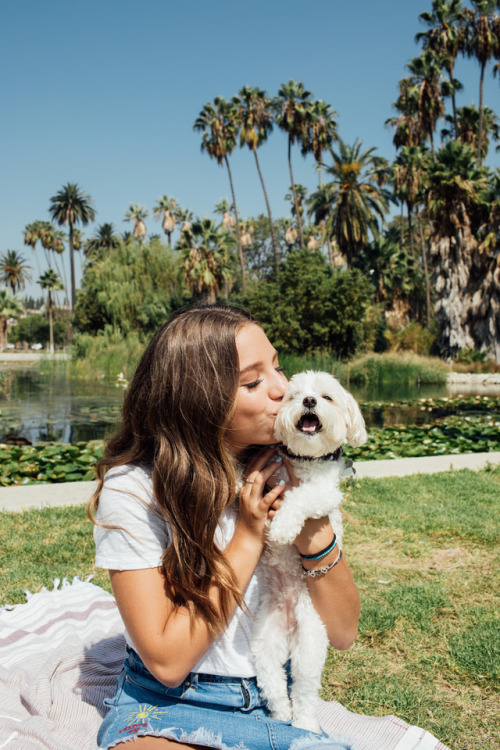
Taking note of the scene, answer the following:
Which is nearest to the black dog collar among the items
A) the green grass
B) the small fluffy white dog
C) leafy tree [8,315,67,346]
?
the small fluffy white dog

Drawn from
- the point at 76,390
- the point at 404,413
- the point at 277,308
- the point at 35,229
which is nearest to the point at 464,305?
the point at 277,308

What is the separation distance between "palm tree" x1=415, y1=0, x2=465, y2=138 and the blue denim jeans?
138 feet

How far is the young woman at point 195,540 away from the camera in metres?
1.69

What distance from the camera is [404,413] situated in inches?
636

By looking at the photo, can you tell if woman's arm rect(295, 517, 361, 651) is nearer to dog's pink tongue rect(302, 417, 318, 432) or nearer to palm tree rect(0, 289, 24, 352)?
dog's pink tongue rect(302, 417, 318, 432)

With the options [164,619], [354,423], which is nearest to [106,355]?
[354,423]

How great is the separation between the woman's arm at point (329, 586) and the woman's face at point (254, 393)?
341 mm

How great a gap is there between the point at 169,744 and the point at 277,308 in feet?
93.9

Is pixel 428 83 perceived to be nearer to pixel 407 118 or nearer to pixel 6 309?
pixel 407 118

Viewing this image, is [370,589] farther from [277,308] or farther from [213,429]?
[277,308]

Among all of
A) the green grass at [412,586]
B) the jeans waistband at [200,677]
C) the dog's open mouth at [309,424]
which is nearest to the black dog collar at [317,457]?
the dog's open mouth at [309,424]

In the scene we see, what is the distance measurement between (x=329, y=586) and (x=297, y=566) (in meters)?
0.12

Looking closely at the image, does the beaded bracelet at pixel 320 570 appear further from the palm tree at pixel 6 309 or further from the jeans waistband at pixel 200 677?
the palm tree at pixel 6 309

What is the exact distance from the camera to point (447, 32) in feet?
118
